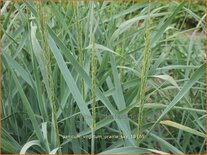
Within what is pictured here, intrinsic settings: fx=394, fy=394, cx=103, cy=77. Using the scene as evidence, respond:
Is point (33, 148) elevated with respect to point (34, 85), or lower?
lower

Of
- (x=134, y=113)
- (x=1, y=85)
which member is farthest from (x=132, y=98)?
(x=1, y=85)

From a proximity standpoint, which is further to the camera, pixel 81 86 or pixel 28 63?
pixel 28 63

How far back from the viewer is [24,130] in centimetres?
109

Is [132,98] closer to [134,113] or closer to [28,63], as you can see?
[134,113]

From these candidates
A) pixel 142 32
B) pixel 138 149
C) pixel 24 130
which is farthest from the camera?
pixel 142 32

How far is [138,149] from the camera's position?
30.4 inches

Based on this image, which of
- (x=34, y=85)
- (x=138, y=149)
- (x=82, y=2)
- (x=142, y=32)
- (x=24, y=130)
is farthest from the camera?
(x=82, y=2)

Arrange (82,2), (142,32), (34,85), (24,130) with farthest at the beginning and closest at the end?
(82,2)
(142,32)
(24,130)
(34,85)

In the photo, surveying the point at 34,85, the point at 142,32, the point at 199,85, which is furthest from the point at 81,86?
the point at 199,85

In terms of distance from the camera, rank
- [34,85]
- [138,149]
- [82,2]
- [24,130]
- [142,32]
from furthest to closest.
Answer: [82,2], [142,32], [24,130], [34,85], [138,149]

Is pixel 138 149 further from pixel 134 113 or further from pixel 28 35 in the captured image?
pixel 28 35

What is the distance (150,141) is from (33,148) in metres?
0.32

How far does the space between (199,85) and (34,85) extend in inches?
21.8

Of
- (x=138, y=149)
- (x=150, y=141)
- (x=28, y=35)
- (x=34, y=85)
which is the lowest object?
(x=150, y=141)
